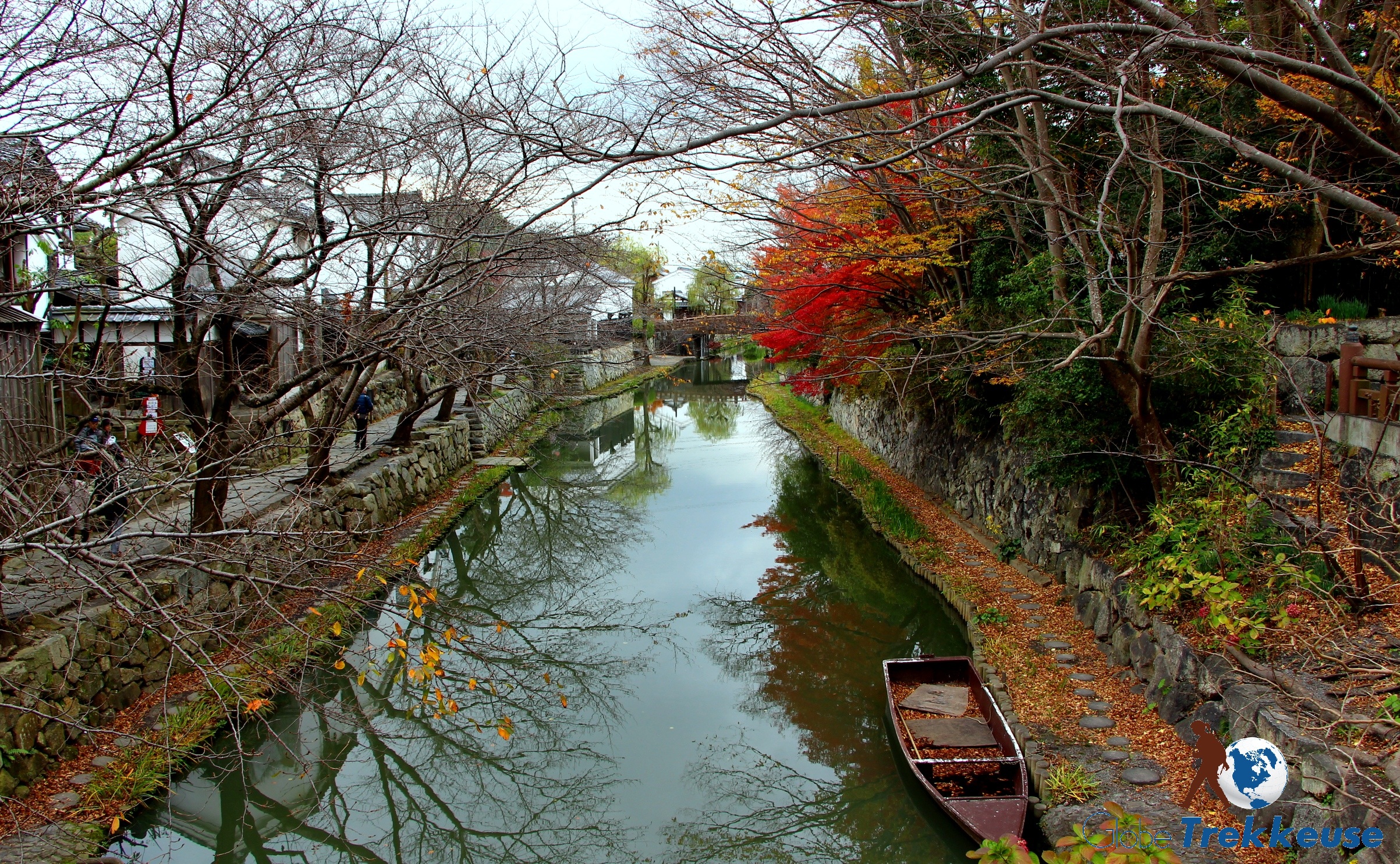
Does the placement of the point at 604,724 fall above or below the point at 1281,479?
below

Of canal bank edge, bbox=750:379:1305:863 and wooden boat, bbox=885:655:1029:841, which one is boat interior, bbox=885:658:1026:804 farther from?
canal bank edge, bbox=750:379:1305:863

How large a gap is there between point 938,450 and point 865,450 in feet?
17.9

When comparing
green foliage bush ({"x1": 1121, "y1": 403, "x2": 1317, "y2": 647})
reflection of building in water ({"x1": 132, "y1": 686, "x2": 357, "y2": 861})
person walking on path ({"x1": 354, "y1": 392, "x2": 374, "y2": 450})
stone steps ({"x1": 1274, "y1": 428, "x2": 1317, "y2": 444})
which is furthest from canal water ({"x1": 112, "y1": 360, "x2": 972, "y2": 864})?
stone steps ({"x1": 1274, "y1": 428, "x2": 1317, "y2": 444})

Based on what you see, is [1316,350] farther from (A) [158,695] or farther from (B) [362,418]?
(B) [362,418]

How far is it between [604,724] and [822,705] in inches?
92.8

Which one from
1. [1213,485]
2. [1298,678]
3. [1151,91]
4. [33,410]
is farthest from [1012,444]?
[33,410]

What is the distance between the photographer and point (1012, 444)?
12.3 metres

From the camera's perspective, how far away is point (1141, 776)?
613cm

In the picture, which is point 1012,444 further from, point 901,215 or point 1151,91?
point 1151,91

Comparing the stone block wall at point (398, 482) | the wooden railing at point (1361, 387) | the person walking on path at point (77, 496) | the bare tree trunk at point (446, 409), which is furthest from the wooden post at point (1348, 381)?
the bare tree trunk at point (446, 409)

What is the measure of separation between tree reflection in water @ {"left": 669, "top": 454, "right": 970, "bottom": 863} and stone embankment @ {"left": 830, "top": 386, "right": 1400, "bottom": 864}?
45.4 inches

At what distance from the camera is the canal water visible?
6762 mm

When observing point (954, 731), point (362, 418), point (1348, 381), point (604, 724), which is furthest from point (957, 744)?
point (362, 418)

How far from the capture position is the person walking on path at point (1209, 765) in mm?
5383
